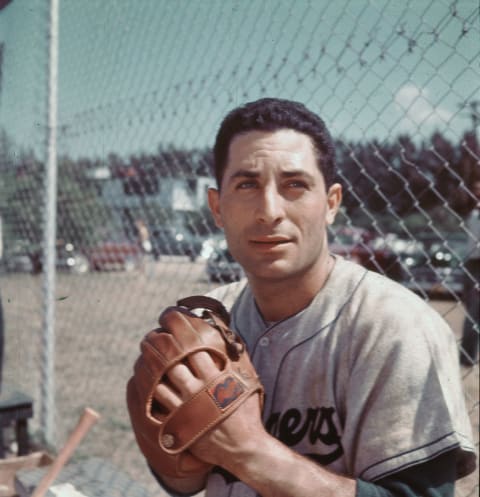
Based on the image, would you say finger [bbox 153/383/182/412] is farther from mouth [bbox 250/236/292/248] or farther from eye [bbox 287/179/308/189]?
eye [bbox 287/179/308/189]

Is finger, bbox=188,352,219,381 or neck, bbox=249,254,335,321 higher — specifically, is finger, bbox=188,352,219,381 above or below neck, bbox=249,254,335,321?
below

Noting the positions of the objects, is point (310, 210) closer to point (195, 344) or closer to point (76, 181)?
point (195, 344)

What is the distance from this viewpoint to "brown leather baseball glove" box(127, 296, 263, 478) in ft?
4.27

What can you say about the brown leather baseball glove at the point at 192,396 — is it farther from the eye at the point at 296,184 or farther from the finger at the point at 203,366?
the eye at the point at 296,184

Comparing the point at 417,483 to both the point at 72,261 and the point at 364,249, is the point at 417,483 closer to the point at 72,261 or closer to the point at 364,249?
the point at 364,249

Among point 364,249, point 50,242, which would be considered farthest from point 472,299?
point 50,242

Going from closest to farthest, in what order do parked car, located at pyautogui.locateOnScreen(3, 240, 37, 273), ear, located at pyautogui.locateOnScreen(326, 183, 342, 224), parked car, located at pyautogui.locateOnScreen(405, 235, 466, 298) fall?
ear, located at pyautogui.locateOnScreen(326, 183, 342, 224), parked car, located at pyautogui.locateOnScreen(3, 240, 37, 273), parked car, located at pyautogui.locateOnScreen(405, 235, 466, 298)

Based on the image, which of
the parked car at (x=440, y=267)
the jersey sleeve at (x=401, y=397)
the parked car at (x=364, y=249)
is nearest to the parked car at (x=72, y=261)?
the parked car at (x=364, y=249)

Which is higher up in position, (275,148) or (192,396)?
(275,148)

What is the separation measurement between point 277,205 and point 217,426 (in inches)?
21.0

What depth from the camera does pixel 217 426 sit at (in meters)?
1.30

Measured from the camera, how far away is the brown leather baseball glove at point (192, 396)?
1301 millimetres

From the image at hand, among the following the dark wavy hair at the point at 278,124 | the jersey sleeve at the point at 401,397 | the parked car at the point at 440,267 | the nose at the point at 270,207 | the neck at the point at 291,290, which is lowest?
the jersey sleeve at the point at 401,397

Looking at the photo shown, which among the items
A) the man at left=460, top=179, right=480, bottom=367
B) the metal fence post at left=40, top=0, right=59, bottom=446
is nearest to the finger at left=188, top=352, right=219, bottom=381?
the man at left=460, top=179, right=480, bottom=367
